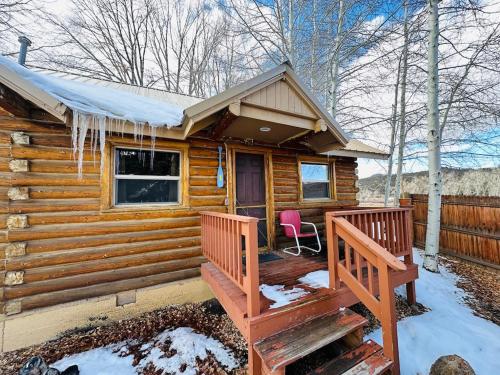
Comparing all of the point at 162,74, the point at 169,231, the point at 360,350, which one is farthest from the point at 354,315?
the point at 162,74

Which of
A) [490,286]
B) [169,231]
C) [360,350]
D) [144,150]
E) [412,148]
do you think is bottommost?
[490,286]

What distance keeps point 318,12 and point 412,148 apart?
7.10 metres

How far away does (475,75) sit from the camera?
19.9 feet

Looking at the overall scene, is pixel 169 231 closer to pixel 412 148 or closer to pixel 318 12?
pixel 318 12

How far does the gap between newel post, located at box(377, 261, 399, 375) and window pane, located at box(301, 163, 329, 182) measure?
3.59 metres

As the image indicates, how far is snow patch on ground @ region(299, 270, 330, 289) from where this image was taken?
2.81 meters

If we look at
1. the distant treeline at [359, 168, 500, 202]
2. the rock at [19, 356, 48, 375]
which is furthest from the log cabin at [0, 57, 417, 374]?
the distant treeline at [359, 168, 500, 202]

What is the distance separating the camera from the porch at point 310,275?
6.60 feet

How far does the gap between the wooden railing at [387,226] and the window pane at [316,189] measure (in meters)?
2.28

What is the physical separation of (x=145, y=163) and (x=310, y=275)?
3402 millimetres

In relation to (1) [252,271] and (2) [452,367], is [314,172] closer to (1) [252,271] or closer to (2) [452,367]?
(1) [252,271]

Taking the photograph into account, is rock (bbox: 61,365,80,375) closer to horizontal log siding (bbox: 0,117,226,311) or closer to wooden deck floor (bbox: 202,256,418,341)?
horizontal log siding (bbox: 0,117,226,311)

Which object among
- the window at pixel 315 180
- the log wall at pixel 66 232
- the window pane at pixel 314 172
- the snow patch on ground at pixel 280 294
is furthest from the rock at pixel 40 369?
the window pane at pixel 314 172

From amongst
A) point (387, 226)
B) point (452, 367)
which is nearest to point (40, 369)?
point (452, 367)
